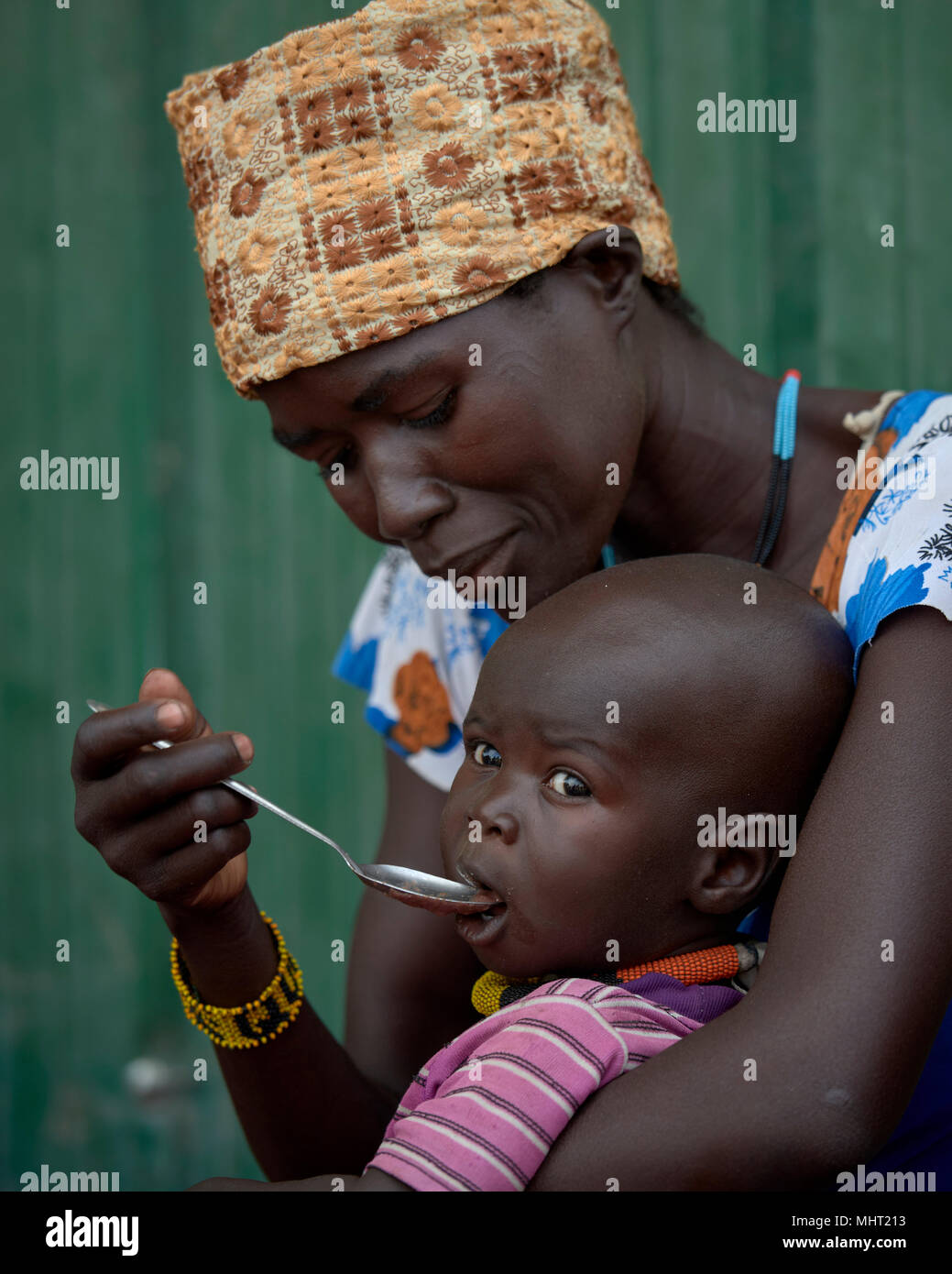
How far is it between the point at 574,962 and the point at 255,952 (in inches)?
15.8

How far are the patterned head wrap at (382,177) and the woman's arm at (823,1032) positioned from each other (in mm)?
744

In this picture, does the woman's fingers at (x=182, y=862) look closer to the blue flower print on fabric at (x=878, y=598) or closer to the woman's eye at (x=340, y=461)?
the woman's eye at (x=340, y=461)

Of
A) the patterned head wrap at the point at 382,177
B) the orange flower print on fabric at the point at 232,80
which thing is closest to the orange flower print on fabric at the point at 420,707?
the patterned head wrap at the point at 382,177

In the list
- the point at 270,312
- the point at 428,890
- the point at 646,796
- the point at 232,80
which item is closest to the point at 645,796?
the point at 646,796

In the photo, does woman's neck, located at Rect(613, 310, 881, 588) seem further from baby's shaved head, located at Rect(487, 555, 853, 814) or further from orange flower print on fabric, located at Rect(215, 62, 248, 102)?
orange flower print on fabric, located at Rect(215, 62, 248, 102)

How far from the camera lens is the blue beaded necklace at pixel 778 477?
1.67 metres

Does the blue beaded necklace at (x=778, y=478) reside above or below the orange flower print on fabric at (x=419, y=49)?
below

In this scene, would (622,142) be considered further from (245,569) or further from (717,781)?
(245,569)

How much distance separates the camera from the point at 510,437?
1.48 m

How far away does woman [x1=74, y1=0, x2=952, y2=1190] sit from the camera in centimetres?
107

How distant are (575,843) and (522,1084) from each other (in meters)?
0.27

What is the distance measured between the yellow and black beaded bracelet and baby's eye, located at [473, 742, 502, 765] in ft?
1.09

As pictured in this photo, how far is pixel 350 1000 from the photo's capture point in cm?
194

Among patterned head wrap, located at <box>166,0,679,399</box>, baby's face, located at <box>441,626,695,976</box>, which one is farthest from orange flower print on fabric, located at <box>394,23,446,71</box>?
baby's face, located at <box>441,626,695,976</box>
